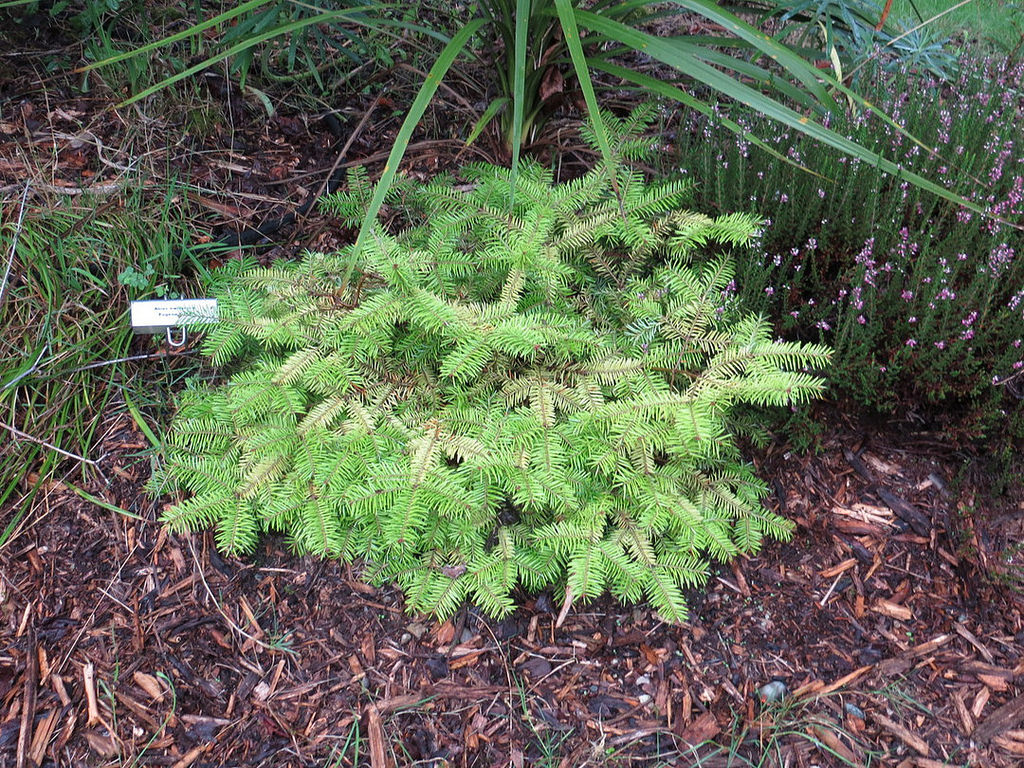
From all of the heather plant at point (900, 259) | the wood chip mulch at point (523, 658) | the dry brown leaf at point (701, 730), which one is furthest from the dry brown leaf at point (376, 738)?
the heather plant at point (900, 259)

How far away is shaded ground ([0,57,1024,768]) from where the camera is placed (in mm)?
1598

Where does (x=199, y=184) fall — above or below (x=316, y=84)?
below

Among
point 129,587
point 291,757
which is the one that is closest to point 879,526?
point 291,757

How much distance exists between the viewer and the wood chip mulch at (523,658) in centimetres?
160

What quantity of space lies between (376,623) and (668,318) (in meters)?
1.04

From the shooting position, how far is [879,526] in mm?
1948

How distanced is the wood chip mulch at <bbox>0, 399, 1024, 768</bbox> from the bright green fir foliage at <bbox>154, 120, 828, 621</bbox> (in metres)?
0.13

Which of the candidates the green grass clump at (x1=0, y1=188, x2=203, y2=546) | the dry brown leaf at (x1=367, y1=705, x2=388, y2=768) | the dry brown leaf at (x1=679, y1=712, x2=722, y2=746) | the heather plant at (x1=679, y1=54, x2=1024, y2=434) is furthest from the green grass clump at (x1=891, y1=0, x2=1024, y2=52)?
the dry brown leaf at (x1=367, y1=705, x2=388, y2=768)

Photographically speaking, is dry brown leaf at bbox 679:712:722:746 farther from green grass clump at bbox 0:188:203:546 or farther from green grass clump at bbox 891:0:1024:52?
green grass clump at bbox 891:0:1024:52

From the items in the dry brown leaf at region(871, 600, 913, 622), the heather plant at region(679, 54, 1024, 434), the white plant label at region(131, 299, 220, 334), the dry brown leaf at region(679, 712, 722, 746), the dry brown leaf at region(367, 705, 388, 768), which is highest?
the heather plant at region(679, 54, 1024, 434)

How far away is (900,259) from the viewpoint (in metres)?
1.90

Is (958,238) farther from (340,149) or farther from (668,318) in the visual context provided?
(340,149)

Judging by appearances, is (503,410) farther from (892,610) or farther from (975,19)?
(975,19)

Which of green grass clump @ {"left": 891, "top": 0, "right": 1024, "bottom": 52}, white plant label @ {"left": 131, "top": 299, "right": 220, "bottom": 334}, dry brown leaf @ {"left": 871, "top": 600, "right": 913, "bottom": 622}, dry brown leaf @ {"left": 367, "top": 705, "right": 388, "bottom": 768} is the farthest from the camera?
green grass clump @ {"left": 891, "top": 0, "right": 1024, "bottom": 52}
